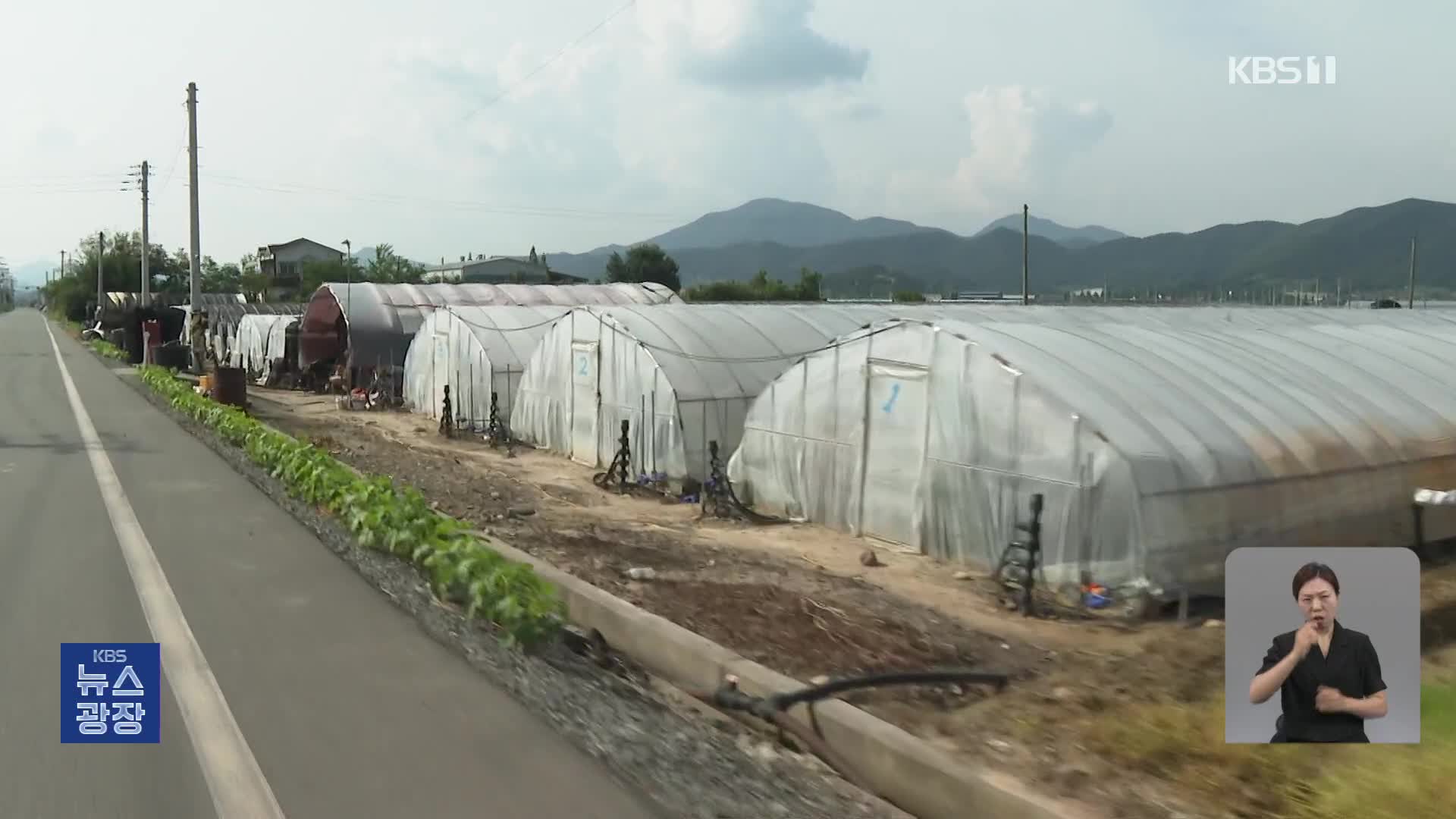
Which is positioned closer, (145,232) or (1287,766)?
(1287,766)

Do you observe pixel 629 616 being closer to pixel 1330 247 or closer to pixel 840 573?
pixel 840 573

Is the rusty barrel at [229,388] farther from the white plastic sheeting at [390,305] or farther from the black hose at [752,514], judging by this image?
the black hose at [752,514]

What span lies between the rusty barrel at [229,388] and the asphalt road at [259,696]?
1581 cm

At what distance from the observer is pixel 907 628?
879 cm

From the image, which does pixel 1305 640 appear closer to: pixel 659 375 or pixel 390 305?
pixel 659 375

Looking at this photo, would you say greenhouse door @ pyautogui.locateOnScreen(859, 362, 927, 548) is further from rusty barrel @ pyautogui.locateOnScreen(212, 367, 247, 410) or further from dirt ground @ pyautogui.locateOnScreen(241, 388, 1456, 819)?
rusty barrel @ pyautogui.locateOnScreen(212, 367, 247, 410)

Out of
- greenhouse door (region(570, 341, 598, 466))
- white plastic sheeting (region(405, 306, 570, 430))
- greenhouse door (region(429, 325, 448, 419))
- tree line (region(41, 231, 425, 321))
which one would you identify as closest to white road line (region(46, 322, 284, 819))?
greenhouse door (region(570, 341, 598, 466))

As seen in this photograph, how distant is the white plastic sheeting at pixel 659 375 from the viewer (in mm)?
17547

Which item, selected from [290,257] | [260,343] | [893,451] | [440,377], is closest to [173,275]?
[290,257]

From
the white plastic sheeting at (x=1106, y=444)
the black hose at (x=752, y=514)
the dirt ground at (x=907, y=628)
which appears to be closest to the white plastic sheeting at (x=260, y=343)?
the dirt ground at (x=907, y=628)

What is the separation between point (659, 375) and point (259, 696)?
11607mm

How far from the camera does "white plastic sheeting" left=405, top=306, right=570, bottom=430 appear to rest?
2531 centimetres

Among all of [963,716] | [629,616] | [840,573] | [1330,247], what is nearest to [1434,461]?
[840,573]

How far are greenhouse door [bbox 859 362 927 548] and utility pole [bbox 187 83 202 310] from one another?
2635 cm
